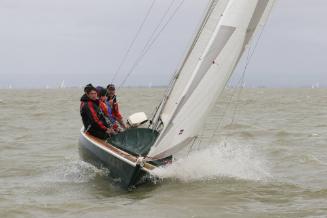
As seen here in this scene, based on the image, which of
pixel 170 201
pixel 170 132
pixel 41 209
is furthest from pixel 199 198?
pixel 41 209

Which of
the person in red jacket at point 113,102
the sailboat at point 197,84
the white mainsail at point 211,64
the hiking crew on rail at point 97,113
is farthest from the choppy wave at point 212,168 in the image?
the person in red jacket at point 113,102

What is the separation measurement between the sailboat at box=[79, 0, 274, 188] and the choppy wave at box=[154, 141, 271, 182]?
24 cm

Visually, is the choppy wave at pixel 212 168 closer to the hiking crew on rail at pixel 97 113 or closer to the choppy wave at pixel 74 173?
the choppy wave at pixel 74 173

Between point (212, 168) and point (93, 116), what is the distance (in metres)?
2.00

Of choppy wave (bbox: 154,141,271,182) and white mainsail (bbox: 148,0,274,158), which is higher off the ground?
white mainsail (bbox: 148,0,274,158)

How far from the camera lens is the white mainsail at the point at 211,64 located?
24.0 ft

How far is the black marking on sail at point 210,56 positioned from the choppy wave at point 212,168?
113cm

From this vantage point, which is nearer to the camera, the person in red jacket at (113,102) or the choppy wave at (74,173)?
the choppy wave at (74,173)

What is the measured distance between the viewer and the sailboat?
733cm

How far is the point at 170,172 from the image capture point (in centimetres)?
808

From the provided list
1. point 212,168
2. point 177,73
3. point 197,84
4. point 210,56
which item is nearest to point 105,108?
point 177,73

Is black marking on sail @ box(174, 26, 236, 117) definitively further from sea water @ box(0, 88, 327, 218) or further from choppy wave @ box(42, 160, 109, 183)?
choppy wave @ box(42, 160, 109, 183)

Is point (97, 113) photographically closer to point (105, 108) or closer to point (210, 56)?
point (105, 108)

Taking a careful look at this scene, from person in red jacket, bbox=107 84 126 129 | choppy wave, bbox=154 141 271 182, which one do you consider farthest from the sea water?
person in red jacket, bbox=107 84 126 129
